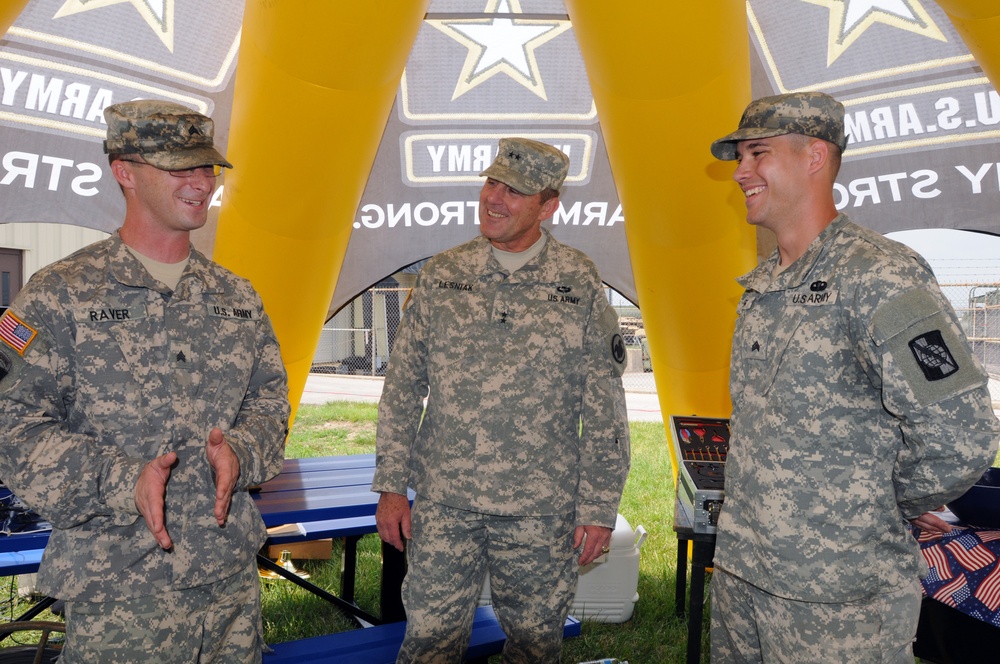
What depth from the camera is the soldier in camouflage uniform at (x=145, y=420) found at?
1.70 m

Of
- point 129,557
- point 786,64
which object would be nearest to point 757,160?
point 129,557

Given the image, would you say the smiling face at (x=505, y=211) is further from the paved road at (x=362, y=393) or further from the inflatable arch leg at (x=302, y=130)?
the paved road at (x=362, y=393)

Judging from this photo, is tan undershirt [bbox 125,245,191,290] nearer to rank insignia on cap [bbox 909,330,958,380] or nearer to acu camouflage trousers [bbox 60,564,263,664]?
acu camouflage trousers [bbox 60,564,263,664]

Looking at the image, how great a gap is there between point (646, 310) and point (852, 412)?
9.44 feet

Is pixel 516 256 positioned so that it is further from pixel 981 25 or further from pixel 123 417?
pixel 981 25

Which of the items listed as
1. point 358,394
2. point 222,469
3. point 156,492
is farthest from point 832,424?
point 358,394

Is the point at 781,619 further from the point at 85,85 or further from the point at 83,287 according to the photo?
the point at 85,85

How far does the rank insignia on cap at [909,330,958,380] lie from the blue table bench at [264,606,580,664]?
1819 mm

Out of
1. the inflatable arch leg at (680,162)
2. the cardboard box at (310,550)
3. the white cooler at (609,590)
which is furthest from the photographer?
the cardboard box at (310,550)

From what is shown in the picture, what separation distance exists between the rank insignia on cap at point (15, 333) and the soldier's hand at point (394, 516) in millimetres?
1176

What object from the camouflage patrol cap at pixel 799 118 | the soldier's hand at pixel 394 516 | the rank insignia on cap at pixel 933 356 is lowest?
the soldier's hand at pixel 394 516

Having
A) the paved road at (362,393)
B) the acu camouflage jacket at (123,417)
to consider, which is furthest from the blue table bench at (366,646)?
the paved road at (362,393)

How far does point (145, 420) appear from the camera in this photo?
1.86 m

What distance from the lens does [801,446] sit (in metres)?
1.85
